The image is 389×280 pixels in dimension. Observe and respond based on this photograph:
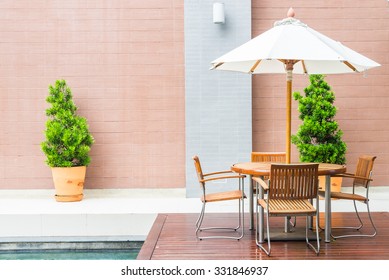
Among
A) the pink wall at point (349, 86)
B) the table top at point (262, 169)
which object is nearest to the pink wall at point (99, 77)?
the pink wall at point (349, 86)

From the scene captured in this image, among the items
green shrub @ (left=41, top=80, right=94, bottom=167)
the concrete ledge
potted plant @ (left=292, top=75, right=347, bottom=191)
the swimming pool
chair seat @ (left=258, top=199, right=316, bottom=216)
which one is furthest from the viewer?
green shrub @ (left=41, top=80, right=94, bottom=167)

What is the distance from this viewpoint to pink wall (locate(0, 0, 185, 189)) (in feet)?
31.2

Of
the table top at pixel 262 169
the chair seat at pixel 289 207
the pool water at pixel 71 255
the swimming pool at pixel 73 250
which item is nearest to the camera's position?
the chair seat at pixel 289 207

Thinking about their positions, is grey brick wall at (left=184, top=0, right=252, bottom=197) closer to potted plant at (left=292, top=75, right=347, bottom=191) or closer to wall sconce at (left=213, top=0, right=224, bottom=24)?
wall sconce at (left=213, top=0, right=224, bottom=24)

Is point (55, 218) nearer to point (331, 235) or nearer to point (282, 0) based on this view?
point (331, 235)

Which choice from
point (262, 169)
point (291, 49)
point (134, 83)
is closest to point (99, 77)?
point (134, 83)

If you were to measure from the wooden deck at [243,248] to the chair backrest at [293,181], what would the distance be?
0.54 meters

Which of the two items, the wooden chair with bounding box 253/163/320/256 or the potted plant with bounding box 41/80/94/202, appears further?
the potted plant with bounding box 41/80/94/202

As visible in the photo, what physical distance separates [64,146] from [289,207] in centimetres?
482

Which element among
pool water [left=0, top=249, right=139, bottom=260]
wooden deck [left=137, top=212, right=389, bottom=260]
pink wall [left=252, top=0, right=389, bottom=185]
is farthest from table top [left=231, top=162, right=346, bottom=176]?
pink wall [left=252, top=0, right=389, bottom=185]

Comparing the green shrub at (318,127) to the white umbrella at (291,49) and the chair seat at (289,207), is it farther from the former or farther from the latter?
the chair seat at (289,207)

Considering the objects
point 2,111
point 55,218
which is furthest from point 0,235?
point 2,111

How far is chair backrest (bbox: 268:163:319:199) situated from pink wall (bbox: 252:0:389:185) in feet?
15.0

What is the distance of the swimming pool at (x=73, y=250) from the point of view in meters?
6.71
